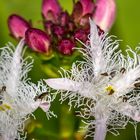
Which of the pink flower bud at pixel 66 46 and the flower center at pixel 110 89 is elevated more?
the pink flower bud at pixel 66 46

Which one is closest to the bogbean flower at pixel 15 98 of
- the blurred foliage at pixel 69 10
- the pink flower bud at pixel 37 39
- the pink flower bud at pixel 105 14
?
the pink flower bud at pixel 37 39

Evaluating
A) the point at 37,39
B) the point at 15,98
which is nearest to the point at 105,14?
the point at 37,39

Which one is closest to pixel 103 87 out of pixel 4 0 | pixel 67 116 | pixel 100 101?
pixel 100 101

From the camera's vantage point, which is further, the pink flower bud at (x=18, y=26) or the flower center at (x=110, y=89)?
the pink flower bud at (x=18, y=26)

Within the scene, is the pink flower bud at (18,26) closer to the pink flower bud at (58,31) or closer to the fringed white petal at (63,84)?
the pink flower bud at (58,31)

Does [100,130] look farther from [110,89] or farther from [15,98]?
[15,98]

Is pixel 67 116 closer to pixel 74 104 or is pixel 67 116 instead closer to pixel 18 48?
pixel 74 104
